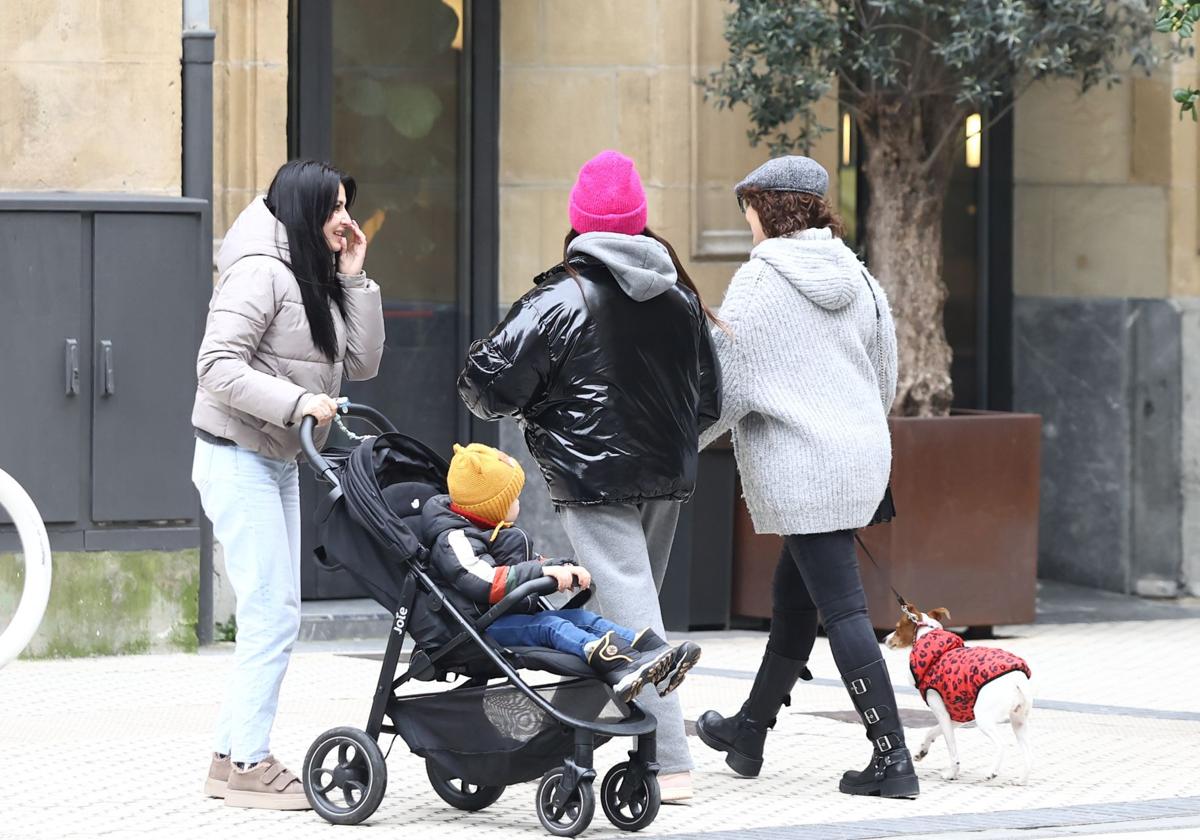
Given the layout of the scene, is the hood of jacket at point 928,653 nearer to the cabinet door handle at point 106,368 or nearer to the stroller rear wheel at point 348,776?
the stroller rear wheel at point 348,776

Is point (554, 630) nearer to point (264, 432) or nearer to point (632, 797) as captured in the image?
point (632, 797)

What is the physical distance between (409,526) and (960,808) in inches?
72.4

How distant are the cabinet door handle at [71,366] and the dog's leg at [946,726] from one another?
13.7ft

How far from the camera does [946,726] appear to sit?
6.73 meters

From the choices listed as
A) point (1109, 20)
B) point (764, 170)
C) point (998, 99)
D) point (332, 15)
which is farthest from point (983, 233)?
point (764, 170)

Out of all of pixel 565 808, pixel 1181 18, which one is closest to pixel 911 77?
pixel 1181 18

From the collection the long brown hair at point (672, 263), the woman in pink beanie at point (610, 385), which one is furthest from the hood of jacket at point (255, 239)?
the long brown hair at point (672, 263)

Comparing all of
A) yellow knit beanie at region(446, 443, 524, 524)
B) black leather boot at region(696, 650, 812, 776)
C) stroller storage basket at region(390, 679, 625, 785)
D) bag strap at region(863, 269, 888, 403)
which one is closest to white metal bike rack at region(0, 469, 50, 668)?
stroller storage basket at region(390, 679, 625, 785)

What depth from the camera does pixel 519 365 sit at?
240 inches

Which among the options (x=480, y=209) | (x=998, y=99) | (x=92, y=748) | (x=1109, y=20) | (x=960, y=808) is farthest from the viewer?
(x=998, y=99)

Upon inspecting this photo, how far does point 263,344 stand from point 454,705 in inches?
46.7

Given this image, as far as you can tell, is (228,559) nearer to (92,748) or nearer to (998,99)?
(92,748)

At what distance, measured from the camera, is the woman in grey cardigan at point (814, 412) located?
21.3ft

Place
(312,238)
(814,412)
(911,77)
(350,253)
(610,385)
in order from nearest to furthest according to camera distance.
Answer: (610,385) → (312,238) → (350,253) → (814,412) → (911,77)
